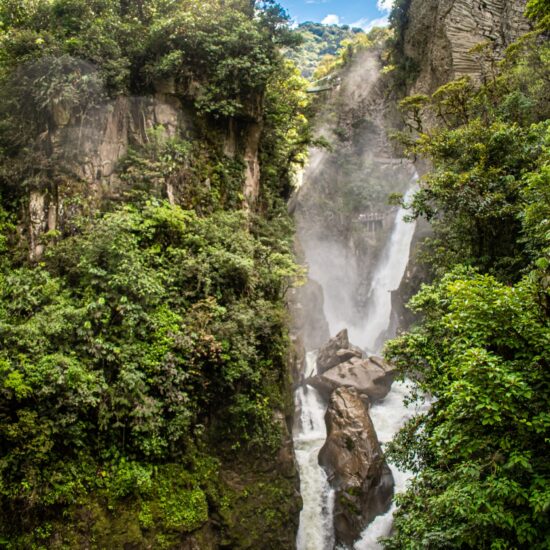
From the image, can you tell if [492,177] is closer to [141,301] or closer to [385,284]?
[141,301]

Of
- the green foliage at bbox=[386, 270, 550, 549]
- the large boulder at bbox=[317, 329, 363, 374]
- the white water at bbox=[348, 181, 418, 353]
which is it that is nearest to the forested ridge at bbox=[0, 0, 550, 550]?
the green foliage at bbox=[386, 270, 550, 549]

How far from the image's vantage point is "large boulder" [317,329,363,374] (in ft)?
Answer: 68.3

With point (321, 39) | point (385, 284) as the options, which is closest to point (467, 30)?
point (385, 284)

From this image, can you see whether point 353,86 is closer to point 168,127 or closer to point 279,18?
point 279,18

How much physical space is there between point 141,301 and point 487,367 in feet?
21.9

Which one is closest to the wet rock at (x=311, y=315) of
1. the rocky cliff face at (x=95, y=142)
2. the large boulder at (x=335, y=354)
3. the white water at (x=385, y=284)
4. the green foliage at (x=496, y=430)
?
the large boulder at (x=335, y=354)

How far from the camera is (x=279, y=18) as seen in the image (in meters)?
13.2

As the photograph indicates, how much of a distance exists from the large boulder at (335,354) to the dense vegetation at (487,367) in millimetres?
10417

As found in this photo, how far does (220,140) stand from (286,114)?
13.5 feet

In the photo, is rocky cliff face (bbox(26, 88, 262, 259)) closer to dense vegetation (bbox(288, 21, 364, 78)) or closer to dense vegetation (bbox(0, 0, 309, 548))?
dense vegetation (bbox(0, 0, 309, 548))

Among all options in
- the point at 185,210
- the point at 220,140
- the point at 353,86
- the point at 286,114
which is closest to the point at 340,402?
the point at 185,210

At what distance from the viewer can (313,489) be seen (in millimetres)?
13602

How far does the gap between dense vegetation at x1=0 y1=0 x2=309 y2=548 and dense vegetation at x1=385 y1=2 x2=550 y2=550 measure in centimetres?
391

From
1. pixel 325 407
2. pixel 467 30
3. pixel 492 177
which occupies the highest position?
pixel 467 30
